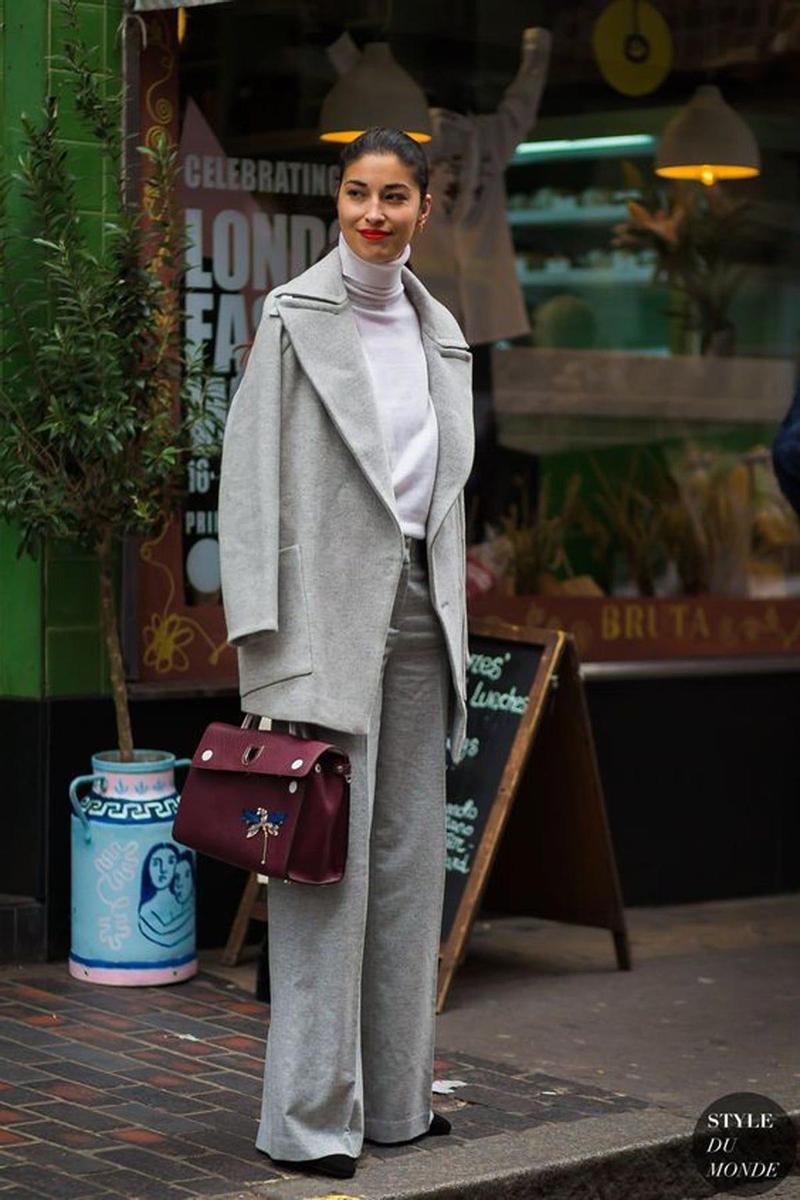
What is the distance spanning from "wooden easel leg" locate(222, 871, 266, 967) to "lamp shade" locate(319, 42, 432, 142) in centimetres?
251

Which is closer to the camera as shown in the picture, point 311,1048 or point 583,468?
point 311,1048

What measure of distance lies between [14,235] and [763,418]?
3583mm

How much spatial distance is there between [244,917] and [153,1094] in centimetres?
138

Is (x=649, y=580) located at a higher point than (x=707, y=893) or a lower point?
higher

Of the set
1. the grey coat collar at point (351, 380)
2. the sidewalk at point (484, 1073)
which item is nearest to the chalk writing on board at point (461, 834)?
the sidewalk at point (484, 1073)

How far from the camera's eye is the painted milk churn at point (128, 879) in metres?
6.18

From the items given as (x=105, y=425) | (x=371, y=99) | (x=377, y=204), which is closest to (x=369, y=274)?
(x=377, y=204)

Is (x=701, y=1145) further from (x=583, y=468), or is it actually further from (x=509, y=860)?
(x=583, y=468)

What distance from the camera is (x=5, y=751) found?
6.52 m

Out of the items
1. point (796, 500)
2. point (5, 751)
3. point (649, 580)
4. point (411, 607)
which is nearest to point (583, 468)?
point (649, 580)

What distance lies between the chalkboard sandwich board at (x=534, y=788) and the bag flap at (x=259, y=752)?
185 cm

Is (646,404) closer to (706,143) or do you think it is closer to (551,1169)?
(706,143)

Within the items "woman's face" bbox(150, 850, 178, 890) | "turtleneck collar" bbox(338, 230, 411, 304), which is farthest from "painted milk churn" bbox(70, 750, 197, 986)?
"turtleneck collar" bbox(338, 230, 411, 304)

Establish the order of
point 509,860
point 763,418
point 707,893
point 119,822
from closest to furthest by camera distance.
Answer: point 119,822 < point 509,860 < point 707,893 < point 763,418
